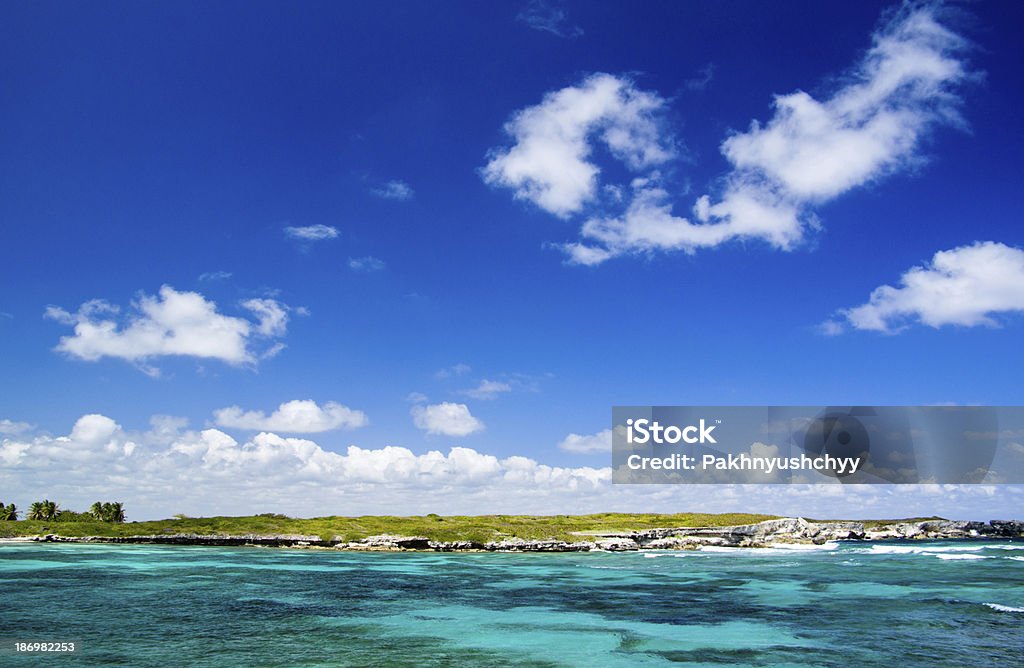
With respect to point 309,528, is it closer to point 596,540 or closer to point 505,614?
point 596,540

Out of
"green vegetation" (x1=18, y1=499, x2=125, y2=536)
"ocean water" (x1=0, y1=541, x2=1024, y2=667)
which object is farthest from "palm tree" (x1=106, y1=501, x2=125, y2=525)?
"ocean water" (x1=0, y1=541, x2=1024, y2=667)

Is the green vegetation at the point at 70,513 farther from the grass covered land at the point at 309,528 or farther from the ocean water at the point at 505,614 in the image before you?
the ocean water at the point at 505,614

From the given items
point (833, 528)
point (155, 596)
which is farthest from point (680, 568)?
point (833, 528)

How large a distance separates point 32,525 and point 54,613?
3922 inches

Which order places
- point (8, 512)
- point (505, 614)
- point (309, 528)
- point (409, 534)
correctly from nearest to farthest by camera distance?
point (505, 614) → point (409, 534) → point (309, 528) → point (8, 512)

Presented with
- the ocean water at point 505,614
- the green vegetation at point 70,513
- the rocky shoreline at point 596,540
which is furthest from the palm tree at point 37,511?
the ocean water at point 505,614

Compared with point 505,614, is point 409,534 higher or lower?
lower

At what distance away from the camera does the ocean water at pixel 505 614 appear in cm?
2794

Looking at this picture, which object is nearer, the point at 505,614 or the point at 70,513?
the point at 505,614

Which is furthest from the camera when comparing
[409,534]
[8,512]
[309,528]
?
[8,512]

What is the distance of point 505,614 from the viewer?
40281 mm

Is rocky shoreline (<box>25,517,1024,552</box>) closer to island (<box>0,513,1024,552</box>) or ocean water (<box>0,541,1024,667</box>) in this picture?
island (<box>0,513,1024,552</box>)

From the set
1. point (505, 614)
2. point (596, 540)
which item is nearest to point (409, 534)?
point (596, 540)

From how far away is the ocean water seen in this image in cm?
2794
